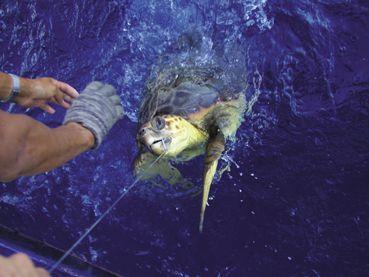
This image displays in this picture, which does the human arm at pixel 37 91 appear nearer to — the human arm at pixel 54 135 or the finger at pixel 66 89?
the finger at pixel 66 89

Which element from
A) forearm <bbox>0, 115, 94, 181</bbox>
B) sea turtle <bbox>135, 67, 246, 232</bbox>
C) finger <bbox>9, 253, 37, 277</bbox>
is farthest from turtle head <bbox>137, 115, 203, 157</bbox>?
finger <bbox>9, 253, 37, 277</bbox>

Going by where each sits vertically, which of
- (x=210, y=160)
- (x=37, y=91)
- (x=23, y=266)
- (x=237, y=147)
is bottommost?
(x=237, y=147)

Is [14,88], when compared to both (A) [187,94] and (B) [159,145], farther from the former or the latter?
(A) [187,94]

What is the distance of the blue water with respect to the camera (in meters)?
2.79

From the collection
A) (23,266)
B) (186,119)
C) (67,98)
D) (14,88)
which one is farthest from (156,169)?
(23,266)

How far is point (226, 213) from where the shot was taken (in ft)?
9.72

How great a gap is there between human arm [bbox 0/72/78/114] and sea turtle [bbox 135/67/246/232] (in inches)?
18.1

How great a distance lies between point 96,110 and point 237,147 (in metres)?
1.28

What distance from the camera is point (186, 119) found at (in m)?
2.40

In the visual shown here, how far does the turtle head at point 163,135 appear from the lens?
2034mm

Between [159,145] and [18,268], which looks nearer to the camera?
[18,268]

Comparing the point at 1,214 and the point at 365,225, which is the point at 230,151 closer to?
the point at 365,225

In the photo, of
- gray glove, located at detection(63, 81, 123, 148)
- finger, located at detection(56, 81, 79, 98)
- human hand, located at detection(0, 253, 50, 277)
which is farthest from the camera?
finger, located at detection(56, 81, 79, 98)

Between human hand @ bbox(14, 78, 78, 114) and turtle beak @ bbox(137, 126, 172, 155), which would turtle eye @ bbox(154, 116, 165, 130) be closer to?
turtle beak @ bbox(137, 126, 172, 155)
